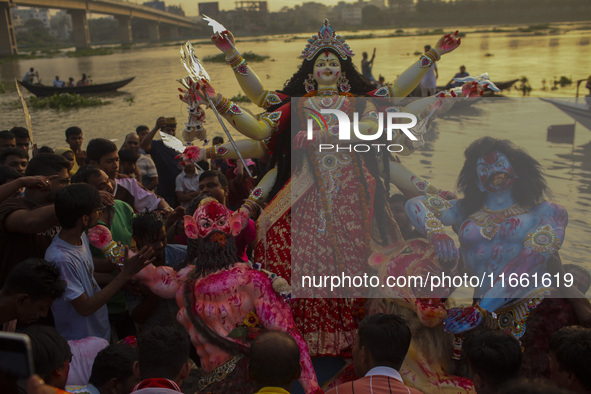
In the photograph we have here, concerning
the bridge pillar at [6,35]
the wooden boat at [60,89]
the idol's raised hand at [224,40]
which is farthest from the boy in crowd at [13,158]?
the bridge pillar at [6,35]

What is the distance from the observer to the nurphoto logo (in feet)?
13.6

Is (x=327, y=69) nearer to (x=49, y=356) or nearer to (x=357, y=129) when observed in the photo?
(x=357, y=129)

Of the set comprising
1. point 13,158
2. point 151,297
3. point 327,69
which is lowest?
point 151,297

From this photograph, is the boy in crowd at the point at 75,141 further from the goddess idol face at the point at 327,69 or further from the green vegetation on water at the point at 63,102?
the green vegetation on water at the point at 63,102

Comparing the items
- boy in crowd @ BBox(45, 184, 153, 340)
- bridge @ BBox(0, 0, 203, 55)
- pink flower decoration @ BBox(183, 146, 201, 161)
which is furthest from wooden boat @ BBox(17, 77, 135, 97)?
bridge @ BBox(0, 0, 203, 55)

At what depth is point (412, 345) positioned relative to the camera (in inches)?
136

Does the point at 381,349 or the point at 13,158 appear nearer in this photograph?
the point at 381,349

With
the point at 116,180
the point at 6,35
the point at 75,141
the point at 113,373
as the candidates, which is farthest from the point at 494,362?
the point at 6,35

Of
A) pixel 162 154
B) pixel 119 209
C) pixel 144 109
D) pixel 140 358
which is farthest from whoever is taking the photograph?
pixel 144 109

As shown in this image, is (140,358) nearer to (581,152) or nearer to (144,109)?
(581,152)

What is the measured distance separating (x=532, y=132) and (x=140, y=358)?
44.9 feet

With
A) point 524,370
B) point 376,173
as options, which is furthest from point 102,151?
point 524,370

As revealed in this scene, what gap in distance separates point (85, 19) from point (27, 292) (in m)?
76.4

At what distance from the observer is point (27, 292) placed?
9.25ft
